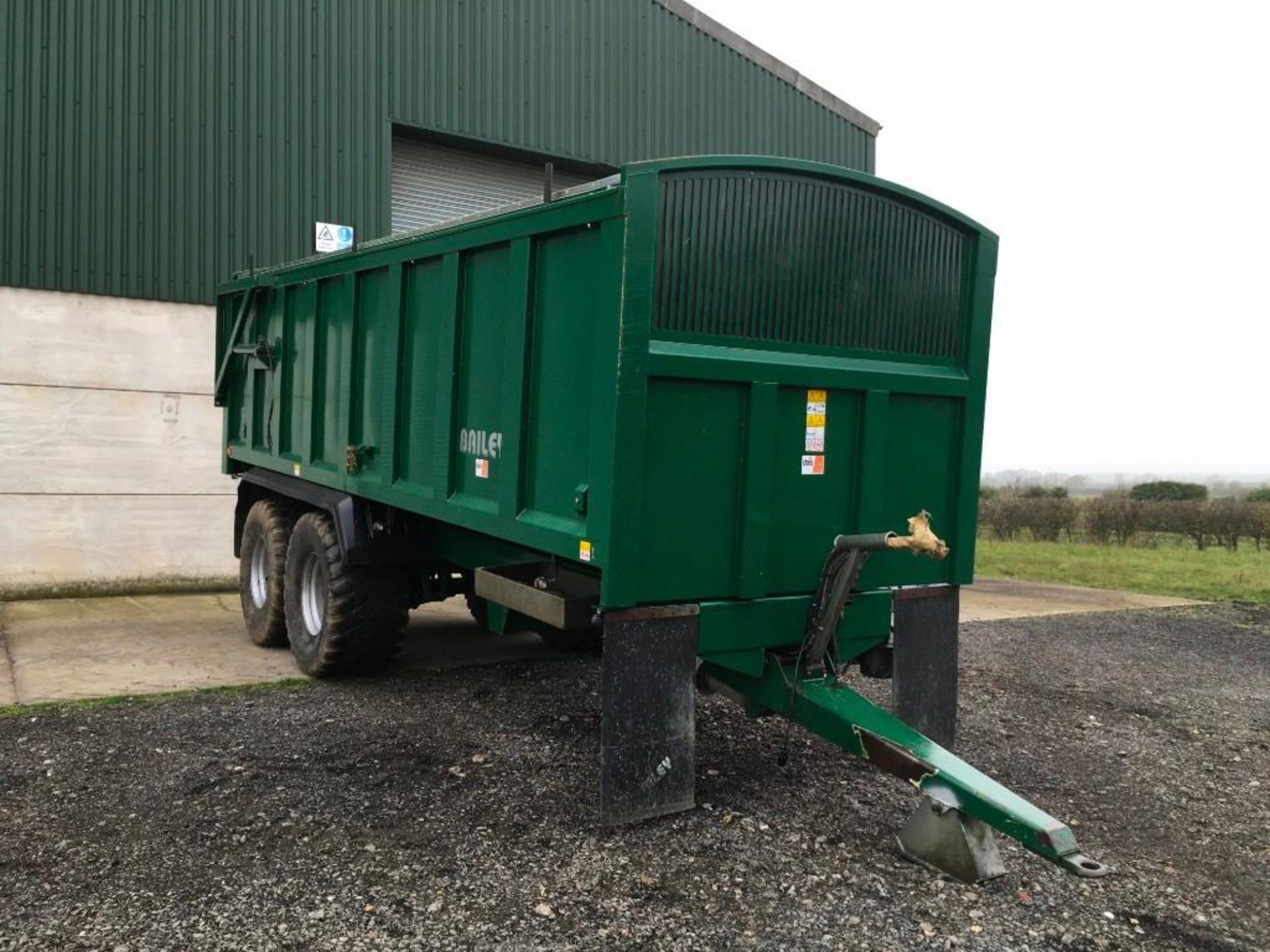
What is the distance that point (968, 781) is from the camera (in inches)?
149

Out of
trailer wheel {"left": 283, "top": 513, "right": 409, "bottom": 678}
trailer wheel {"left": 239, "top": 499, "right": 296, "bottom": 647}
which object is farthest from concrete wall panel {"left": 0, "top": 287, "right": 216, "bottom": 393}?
trailer wheel {"left": 283, "top": 513, "right": 409, "bottom": 678}

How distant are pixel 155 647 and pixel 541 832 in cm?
460

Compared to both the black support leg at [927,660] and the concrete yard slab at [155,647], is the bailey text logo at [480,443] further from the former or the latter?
the concrete yard slab at [155,647]

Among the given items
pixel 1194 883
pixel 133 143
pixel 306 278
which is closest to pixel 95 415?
pixel 133 143

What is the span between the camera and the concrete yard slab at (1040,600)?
10.6 metres

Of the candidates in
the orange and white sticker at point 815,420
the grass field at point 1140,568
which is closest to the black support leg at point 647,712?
the orange and white sticker at point 815,420

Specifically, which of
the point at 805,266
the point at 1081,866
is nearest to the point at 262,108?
the point at 805,266

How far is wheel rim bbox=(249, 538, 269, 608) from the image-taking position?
25.6ft

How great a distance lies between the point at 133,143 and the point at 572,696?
694 cm

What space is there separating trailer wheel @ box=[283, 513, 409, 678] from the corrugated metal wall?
14.5ft

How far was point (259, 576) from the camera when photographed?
25.8 feet

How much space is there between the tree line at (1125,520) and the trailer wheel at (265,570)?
46.8 feet

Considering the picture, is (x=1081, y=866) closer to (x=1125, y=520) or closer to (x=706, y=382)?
(x=706, y=382)

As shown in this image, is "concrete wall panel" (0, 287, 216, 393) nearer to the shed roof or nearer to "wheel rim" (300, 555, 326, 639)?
"wheel rim" (300, 555, 326, 639)
